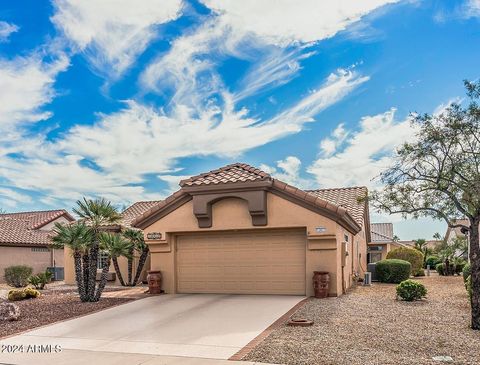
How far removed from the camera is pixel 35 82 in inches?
690

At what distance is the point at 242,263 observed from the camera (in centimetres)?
1722

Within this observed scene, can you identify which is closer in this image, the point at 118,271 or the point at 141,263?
the point at 141,263

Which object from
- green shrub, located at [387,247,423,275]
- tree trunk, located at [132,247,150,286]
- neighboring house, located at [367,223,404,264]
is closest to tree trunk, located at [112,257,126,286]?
tree trunk, located at [132,247,150,286]

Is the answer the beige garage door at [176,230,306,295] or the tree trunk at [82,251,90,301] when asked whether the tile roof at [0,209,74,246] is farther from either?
the beige garage door at [176,230,306,295]

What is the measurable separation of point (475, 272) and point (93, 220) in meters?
12.5

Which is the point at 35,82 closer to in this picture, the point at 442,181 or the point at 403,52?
the point at 403,52

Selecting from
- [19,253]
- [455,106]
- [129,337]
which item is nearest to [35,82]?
[129,337]

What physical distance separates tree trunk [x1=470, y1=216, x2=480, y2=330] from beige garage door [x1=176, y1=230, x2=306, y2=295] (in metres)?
6.58

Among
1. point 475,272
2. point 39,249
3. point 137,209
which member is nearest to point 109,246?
point 475,272

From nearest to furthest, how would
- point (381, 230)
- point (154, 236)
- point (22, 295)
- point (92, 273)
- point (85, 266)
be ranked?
point (92, 273) → point (85, 266) → point (154, 236) → point (22, 295) → point (381, 230)

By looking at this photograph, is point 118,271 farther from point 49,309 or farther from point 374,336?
point 374,336

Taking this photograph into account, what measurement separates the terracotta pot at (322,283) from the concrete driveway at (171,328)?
0.66 m

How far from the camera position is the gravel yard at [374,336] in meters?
8.09

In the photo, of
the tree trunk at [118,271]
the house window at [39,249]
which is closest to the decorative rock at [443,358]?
the tree trunk at [118,271]
